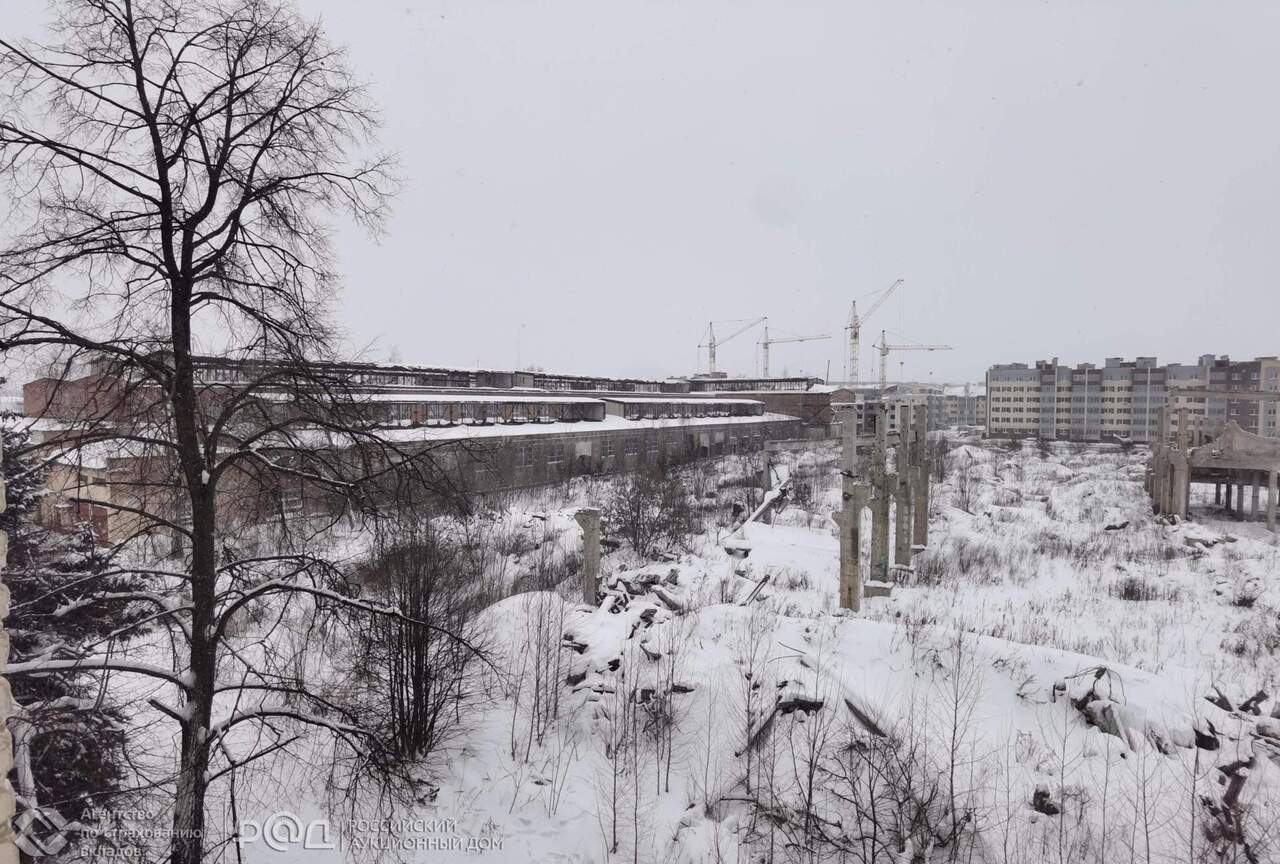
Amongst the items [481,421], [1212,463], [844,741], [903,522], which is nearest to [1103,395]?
[1212,463]

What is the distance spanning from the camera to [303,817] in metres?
6.43

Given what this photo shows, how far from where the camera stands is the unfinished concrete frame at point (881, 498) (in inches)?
444

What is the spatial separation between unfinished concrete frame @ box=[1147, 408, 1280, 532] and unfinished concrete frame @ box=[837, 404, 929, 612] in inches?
428

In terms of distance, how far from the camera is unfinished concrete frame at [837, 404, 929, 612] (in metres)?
11.3

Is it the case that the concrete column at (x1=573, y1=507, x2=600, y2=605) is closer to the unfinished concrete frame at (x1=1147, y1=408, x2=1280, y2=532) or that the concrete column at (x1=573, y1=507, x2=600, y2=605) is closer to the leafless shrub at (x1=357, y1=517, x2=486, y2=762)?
the leafless shrub at (x1=357, y1=517, x2=486, y2=762)

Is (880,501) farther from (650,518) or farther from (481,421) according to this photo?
(481,421)

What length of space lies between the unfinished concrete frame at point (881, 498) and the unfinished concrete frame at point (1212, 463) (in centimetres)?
1087

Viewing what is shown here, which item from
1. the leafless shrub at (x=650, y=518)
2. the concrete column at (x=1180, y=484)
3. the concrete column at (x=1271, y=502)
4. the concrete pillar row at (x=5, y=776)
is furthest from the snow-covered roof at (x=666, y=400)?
the concrete pillar row at (x=5, y=776)

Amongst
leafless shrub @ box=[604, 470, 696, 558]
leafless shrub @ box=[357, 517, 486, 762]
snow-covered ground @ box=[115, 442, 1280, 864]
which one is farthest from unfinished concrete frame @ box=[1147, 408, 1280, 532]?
leafless shrub @ box=[357, 517, 486, 762]

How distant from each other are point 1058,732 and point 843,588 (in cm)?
476

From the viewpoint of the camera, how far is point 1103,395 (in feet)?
229

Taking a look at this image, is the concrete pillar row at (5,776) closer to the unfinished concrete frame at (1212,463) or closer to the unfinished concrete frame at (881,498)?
the unfinished concrete frame at (881,498)

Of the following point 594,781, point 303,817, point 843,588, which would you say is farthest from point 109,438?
point 843,588

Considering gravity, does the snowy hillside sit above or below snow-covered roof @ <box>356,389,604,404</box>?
below
